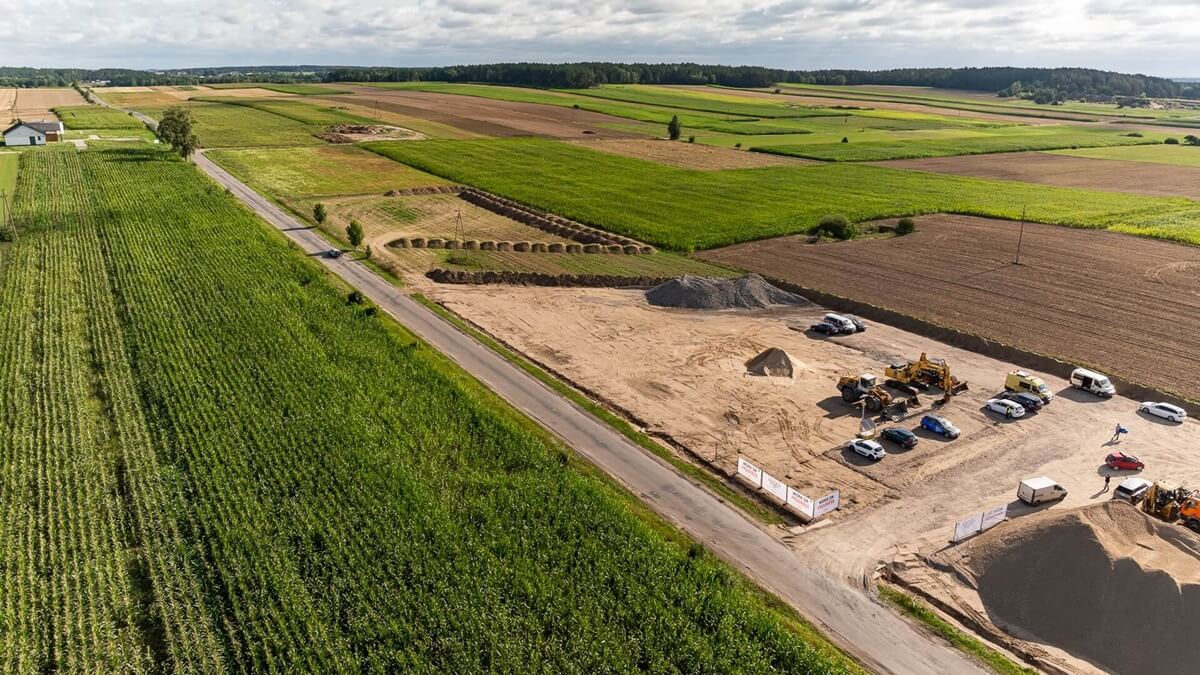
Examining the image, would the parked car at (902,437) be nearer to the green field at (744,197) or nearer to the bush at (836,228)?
the green field at (744,197)

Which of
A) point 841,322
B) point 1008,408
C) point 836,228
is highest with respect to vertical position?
point 836,228

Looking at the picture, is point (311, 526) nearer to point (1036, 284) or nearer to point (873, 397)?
point (873, 397)

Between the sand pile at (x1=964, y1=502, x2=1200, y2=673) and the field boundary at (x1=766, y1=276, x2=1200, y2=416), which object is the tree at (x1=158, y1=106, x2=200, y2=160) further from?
the sand pile at (x1=964, y1=502, x2=1200, y2=673)

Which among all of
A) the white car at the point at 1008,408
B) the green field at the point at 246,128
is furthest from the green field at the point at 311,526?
the green field at the point at 246,128

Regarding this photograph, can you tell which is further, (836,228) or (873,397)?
(836,228)

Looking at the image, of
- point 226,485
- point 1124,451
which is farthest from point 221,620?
point 1124,451

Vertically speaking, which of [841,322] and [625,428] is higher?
[841,322]

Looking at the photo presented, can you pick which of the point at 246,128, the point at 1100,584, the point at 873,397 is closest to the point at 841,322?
the point at 873,397

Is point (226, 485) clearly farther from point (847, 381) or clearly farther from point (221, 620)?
point (847, 381)
